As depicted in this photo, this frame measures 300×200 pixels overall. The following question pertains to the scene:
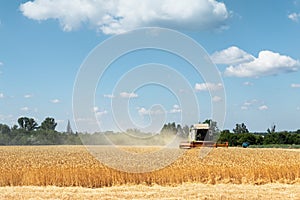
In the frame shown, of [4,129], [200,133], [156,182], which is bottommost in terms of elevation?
[156,182]

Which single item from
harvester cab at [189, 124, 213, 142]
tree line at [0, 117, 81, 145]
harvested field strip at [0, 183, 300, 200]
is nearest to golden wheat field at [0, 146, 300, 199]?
harvested field strip at [0, 183, 300, 200]

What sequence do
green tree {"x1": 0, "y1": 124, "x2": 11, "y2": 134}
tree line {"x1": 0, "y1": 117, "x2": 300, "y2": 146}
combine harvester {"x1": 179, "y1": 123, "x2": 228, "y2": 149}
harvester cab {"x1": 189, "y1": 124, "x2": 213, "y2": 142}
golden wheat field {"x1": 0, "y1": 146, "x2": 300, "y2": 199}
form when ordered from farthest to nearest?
green tree {"x1": 0, "y1": 124, "x2": 11, "y2": 134} < tree line {"x1": 0, "y1": 117, "x2": 300, "y2": 146} < harvester cab {"x1": 189, "y1": 124, "x2": 213, "y2": 142} < combine harvester {"x1": 179, "y1": 123, "x2": 228, "y2": 149} < golden wheat field {"x1": 0, "y1": 146, "x2": 300, "y2": 199}

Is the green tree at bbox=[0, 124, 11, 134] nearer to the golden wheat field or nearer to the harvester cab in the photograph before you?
the harvester cab

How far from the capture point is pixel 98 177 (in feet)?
51.7

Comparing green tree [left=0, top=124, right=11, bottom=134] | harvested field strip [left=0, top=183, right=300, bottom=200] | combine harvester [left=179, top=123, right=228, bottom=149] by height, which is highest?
green tree [left=0, top=124, right=11, bottom=134]

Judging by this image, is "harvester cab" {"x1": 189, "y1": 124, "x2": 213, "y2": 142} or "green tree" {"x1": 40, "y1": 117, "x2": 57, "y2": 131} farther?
"green tree" {"x1": 40, "y1": 117, "x2": 57, "y2": 131}

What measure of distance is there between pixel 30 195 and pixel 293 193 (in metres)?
7.61

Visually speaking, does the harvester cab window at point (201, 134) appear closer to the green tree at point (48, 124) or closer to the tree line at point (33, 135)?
the tree line at point (33, 135)

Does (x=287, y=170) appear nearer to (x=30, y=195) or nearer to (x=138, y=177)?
(x=138, y=177)

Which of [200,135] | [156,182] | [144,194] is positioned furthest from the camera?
[200,135]

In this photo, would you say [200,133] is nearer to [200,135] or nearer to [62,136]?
[200,135]

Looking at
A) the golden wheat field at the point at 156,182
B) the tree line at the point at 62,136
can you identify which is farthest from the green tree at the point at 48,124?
the golden wheat field at the point at 156,182

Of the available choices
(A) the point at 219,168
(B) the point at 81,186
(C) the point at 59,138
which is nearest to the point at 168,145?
(A) the point at 219,168

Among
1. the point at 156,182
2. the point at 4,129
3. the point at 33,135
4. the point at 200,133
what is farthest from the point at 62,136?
the point at 156,182
